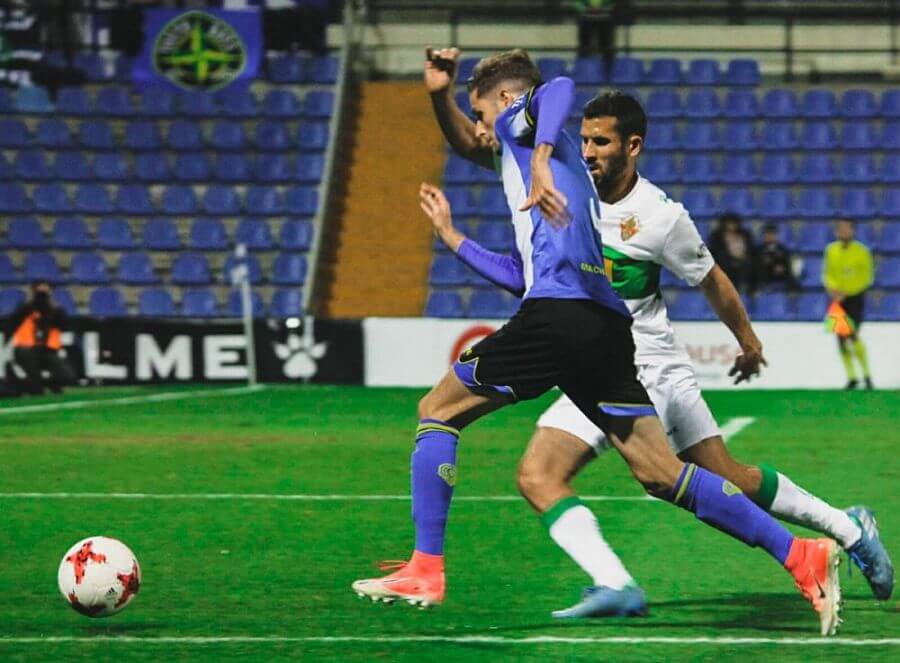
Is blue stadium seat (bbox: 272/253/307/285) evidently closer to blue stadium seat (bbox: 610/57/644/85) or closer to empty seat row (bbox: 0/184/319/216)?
empty seat row (bbox: 0/184/319/216)

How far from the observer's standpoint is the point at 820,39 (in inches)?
1009

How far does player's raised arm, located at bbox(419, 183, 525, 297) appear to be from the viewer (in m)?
6.26

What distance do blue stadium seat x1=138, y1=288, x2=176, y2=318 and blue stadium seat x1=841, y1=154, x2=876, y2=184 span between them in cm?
907

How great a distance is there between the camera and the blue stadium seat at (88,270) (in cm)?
2369

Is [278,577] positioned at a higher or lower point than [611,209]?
lower

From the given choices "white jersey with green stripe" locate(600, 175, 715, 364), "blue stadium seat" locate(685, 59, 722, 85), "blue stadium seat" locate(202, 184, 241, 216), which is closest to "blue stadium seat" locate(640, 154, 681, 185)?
"blue stadium seat" locate(685, 59, 722, 85)

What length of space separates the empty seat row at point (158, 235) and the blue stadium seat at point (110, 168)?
2.34 feet

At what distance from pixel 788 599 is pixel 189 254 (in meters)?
17.7

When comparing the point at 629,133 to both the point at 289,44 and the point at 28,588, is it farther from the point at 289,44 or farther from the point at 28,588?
the point at 289,44

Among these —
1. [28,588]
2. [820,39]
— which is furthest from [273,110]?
[28,588]

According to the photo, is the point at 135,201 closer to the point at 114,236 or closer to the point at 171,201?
the point at 171,201

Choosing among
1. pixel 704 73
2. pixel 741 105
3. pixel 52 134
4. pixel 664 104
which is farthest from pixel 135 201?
pixel 741 105

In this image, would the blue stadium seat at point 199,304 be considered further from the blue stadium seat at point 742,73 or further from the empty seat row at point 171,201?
the blue stadium seat at point 742,73

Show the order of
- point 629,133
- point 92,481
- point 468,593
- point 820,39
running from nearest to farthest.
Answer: point 629,133, point 468,593, point 92,481, point 820,39
